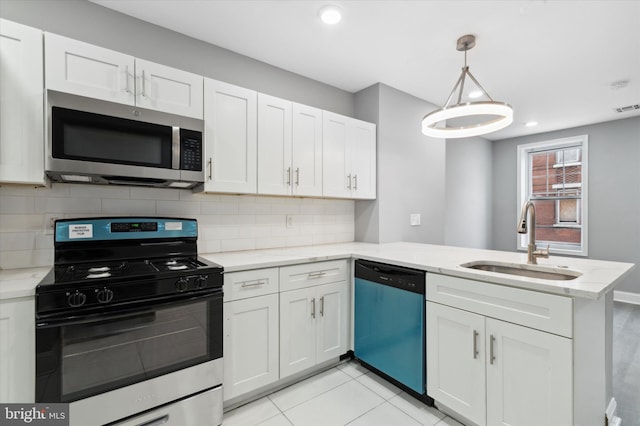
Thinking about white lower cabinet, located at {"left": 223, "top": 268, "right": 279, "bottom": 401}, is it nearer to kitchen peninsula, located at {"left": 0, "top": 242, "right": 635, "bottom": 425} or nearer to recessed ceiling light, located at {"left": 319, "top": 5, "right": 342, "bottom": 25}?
kitchen peninsula, located at {"left": 0, "top": 242, "right": 635, "bottom": 425}

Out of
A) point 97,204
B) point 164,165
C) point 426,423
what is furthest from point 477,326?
point 97,204

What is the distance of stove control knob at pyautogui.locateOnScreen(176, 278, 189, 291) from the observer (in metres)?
1.58

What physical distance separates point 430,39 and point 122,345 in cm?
289

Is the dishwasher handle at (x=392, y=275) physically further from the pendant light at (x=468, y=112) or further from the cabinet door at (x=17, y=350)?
the cabinet door at (x=17, y=350)

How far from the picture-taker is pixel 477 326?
5.32 ft

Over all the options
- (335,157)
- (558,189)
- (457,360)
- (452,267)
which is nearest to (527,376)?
(457,360)

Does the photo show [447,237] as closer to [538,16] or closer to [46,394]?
[538,16]

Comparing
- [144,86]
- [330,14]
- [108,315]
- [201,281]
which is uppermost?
[330,14]

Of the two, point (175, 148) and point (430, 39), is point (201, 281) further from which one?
point (430, 39)

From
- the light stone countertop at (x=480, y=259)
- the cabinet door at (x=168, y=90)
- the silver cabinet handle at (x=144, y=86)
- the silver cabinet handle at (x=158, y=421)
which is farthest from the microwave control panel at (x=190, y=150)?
the silver cabinet handle at (x=158, y=421)

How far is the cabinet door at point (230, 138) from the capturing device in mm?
2070

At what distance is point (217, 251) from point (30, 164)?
1.23 meters

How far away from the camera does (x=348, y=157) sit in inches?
114

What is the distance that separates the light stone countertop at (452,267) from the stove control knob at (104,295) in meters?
0.26
